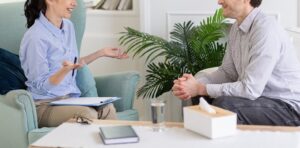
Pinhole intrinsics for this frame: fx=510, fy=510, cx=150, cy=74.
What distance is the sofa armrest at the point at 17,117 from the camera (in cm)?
240

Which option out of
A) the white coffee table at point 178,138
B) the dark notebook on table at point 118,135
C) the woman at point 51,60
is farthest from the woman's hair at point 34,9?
the dark notebook on table at point 118,135

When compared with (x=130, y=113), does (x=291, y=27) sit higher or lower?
higher

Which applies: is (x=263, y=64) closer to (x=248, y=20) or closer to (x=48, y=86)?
(x=248, y=20)

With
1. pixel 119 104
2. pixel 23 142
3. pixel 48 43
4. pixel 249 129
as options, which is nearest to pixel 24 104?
pixel 23 142

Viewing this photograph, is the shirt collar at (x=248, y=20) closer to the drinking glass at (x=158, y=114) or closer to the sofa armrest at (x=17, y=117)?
the drinking glass at (x=158, y=114)

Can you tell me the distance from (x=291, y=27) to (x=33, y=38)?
1.63m

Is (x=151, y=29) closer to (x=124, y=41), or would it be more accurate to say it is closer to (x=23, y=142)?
(x=124, y=41)

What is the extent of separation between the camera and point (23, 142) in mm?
2436

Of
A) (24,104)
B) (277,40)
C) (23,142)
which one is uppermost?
(277,40)

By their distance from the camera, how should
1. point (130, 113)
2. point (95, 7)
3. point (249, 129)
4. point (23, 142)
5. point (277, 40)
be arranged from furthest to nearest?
1. point (95, 7)
2. point (130, 113)
3. point (23, 142)
4. point (277, 40)
5. point (249, 129)

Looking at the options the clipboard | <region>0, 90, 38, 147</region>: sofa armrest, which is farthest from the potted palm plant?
<region>0, 90, 38, 147</region>: sofa armrest

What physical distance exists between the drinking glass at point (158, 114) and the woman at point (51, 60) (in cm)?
46

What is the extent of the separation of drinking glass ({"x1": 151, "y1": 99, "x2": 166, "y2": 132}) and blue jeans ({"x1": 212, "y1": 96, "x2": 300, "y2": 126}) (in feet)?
1.19

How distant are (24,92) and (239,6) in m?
1.09
